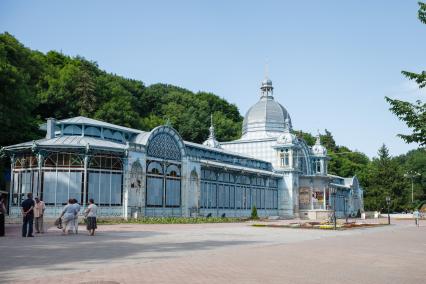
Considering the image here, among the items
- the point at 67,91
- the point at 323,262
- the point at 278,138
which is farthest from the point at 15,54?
the point at 323,262

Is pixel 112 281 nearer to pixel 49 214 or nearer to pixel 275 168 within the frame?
pixel 49 214

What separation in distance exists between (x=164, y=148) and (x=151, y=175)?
3.69m

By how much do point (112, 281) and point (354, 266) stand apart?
7.47 metres

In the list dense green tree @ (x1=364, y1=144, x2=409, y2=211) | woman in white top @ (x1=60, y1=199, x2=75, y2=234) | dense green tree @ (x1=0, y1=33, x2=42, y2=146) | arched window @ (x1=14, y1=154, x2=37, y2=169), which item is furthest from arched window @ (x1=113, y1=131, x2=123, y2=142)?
dense green tree @ (x1=364, y1=144, x2=409, y2=211)

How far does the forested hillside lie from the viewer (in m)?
49.8

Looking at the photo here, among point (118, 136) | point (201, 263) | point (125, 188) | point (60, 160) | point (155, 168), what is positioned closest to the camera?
point (201, 263)

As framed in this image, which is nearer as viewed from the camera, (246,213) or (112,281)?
(112,281)

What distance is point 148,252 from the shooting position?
58.4 ft

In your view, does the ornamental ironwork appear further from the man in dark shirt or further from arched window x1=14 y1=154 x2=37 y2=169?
the man in dark shirt

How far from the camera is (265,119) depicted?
87.4m

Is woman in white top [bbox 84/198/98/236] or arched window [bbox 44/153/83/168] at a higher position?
arched window [bbox 44/153/83/168]

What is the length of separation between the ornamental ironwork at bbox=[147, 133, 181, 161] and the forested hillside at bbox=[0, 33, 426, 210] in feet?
42.4

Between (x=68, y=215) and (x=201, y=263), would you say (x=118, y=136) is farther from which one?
(x=201, y=263)

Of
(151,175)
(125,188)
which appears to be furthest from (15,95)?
(151,175)
